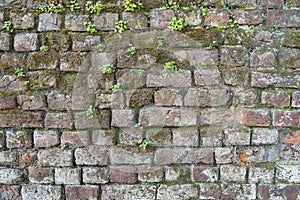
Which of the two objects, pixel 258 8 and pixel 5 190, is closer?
pixel 258 8

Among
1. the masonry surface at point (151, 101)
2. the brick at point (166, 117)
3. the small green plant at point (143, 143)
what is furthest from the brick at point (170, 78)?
the small green plant at point (143, 143)

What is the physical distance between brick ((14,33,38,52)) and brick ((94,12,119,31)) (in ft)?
1.29

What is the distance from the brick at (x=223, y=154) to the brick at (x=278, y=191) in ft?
0.89

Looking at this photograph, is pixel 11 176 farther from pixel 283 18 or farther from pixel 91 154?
pixel 283 18

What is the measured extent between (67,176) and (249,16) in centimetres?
151

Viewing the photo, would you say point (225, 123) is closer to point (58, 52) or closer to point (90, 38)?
point (90, 38)

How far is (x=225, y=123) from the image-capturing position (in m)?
2.11

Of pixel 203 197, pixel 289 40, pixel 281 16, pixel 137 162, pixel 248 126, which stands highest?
pixel 281 16

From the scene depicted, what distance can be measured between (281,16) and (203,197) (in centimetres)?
123

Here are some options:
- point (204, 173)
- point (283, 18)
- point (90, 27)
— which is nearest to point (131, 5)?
point (90, 27)

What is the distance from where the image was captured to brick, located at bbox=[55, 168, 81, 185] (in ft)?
7.04

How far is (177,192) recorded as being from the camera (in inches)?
84.5

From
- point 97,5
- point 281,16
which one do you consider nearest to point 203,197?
point 281,16

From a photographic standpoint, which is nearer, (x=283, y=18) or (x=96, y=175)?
(x=283, y=18)
